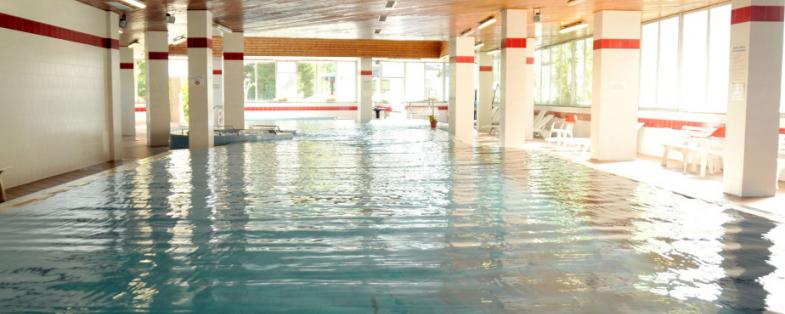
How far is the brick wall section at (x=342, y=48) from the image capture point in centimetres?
3038

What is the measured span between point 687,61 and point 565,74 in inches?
325

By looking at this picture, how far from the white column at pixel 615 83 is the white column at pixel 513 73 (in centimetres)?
152

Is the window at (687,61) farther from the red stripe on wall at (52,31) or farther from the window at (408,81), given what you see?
the window at (408,81)

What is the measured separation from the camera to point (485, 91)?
26.6 m

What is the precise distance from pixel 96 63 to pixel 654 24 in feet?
40.8

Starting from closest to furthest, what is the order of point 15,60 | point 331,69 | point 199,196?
point 199,196, point 15,60, point 331,69

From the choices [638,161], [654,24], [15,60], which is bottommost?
[638,161]

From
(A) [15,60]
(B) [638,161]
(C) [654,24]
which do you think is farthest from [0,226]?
(C) [654,24]

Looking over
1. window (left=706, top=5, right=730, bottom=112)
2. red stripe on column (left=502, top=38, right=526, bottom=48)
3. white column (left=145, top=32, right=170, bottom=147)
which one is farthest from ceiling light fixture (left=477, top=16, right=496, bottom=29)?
white column (left=145, top=32, right=170, bottom=147)

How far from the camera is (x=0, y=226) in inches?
224

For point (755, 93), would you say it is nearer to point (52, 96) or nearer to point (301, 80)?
point (52, 96)

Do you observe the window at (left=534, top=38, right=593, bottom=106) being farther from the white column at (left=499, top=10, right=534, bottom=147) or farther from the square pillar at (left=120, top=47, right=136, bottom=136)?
the square pillar at (left=120, top=47, right=136, bottom=136)

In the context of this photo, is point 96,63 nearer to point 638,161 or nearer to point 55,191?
point 55,191

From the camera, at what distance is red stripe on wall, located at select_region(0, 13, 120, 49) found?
10203 mm
